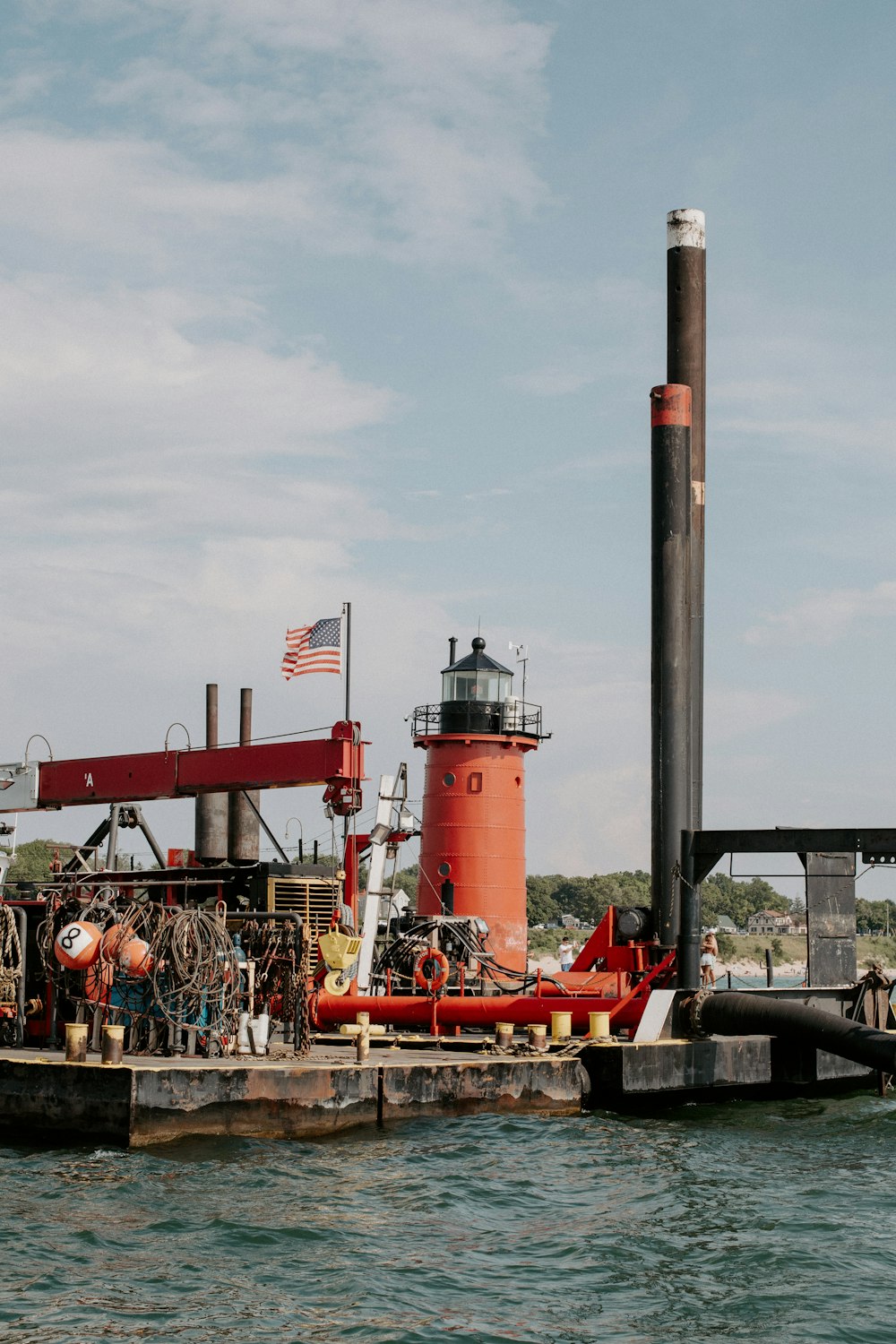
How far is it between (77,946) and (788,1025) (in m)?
10.0

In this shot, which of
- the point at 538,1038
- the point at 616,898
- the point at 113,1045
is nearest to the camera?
the point at 113,1045

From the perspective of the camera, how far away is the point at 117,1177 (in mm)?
15750

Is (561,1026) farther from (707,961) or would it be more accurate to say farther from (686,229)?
(686,229)

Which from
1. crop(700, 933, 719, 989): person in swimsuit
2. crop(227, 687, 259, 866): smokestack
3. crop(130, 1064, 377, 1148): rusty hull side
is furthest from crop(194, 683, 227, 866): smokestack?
crop(130, 1064, 377, 1148): rusty hull side

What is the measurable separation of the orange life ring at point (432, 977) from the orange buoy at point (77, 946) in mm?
6379

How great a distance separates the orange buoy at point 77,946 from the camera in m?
19.0

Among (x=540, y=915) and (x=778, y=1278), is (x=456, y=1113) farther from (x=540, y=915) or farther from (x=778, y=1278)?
(x=540, y=915)

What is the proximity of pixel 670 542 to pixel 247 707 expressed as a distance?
72.7 feet

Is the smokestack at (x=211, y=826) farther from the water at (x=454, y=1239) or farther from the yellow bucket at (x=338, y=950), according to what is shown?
the water at (x=454, y=1239)

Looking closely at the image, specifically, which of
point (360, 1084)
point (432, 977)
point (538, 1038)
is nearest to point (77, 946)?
Answer: point (360, 1084)

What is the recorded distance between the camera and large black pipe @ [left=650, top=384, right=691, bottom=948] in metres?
25.9

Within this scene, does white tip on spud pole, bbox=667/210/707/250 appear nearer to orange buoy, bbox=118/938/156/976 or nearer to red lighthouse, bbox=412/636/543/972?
red lighthouse, bbox=412/636/543/972

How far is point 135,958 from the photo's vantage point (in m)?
18.9

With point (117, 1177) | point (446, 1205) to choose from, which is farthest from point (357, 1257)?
point (117, 1177)
